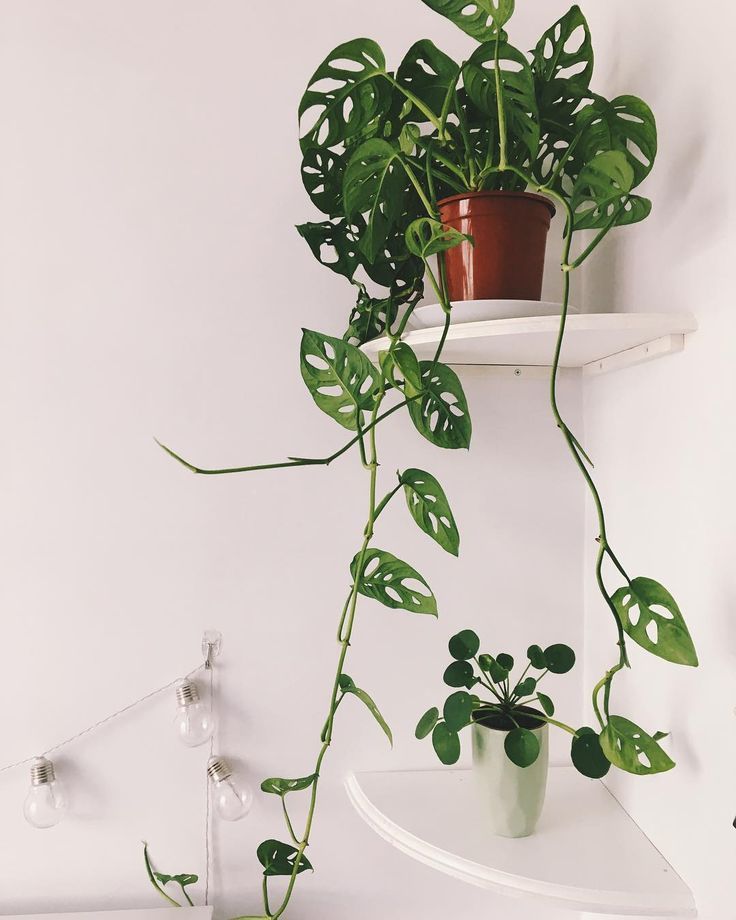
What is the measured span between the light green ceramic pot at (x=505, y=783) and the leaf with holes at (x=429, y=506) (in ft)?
0.83

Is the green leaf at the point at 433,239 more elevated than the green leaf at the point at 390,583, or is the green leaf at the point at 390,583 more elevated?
the green leaf at the point at 433,239

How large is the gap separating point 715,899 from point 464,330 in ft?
1.99

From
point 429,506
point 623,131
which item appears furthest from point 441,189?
point 429,506

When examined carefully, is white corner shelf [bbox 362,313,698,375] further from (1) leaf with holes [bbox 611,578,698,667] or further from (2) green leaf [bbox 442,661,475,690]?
(2) green leaf [bbox 442,661,475,690]

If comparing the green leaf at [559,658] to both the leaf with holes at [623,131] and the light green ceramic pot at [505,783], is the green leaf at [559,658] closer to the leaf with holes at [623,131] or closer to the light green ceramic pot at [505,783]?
the light green ceramic pot at [505,783]

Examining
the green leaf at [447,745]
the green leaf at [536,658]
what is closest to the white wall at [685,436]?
the green leaf at [536,658]

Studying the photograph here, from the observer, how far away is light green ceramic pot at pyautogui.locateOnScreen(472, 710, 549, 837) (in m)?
0.85

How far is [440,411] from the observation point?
0.79 meters

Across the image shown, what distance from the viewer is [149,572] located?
1.02m

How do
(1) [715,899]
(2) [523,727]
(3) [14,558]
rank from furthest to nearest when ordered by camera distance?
1. (3) [14,558]
2. (2) [523,727]
3. (1) [715,899]

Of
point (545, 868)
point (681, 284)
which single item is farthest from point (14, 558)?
point (681, 284)

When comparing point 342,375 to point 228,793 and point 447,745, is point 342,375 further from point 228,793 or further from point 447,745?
point 228,793

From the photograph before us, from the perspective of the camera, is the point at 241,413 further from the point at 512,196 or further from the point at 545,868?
the point at 545,868

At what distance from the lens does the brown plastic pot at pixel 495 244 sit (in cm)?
79
